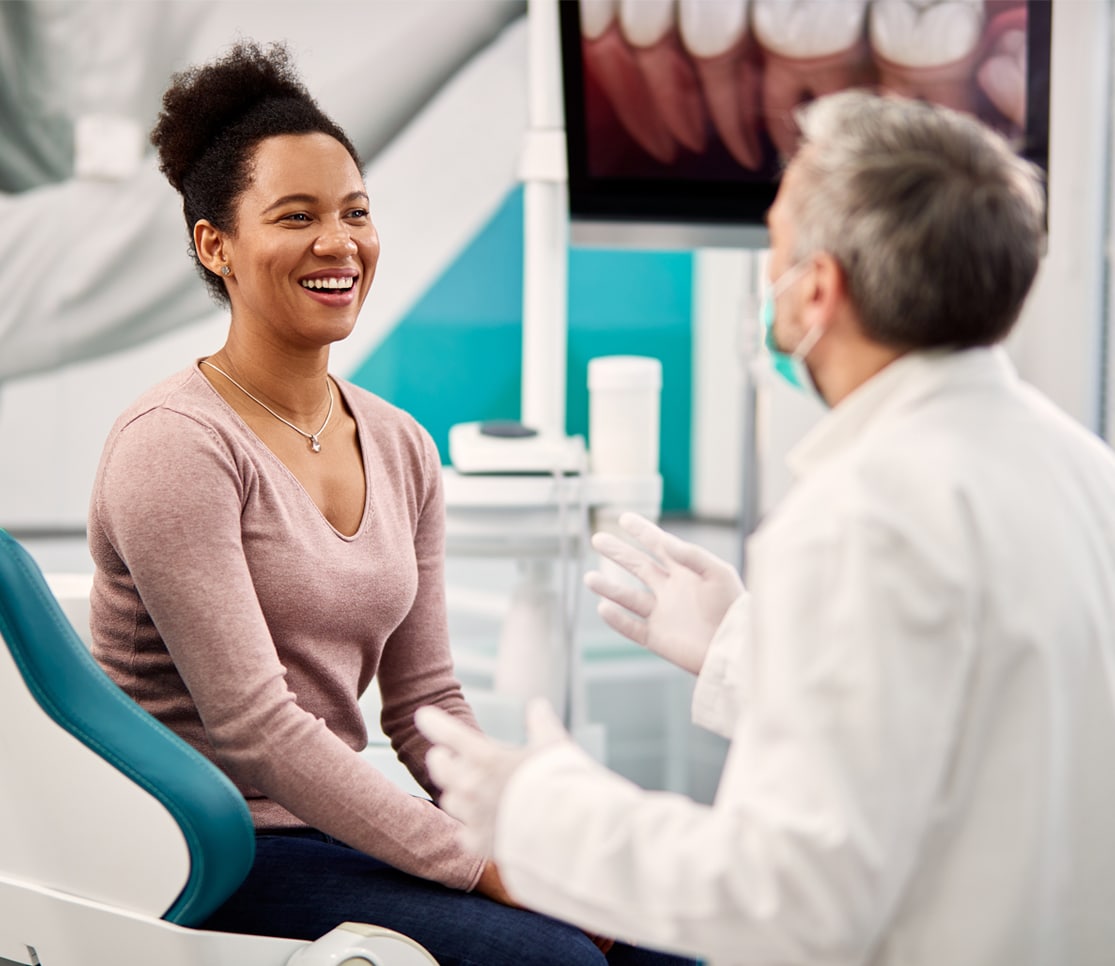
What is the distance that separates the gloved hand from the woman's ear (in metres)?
0.50

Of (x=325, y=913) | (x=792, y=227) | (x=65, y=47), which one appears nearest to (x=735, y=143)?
(x=792, y=227)

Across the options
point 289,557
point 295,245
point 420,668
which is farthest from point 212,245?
point 420,668

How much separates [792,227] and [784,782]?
0.38 meters

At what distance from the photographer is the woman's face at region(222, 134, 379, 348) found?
130cm

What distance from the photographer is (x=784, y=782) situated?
2.34 ft

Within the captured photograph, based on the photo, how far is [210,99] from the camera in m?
1.33

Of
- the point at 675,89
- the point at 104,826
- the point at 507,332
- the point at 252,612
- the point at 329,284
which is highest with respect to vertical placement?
the point at 675,89

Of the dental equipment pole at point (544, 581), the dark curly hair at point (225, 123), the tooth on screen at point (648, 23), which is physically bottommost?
the dental equipment pole at point (544, 581)

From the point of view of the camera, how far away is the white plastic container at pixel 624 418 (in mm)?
2438

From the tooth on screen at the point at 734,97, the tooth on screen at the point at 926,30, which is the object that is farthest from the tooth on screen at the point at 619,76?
the tooth on screen at the point at 926,30

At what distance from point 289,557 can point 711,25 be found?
144 cm

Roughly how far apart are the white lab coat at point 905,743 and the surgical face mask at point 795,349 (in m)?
0.05

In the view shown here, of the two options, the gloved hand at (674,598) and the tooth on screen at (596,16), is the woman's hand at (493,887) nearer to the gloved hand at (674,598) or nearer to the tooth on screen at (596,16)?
the gloved hand at (674,598)

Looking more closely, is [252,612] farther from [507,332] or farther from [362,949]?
[507,332]
